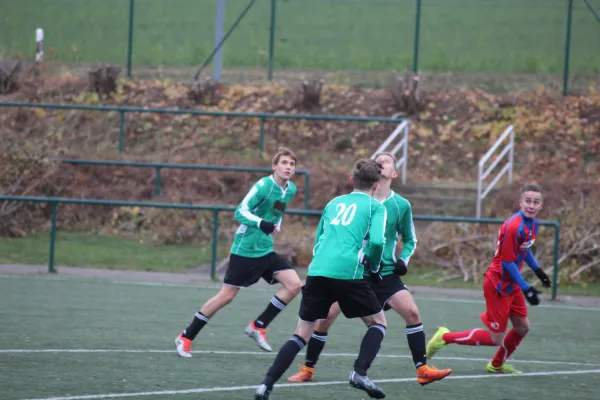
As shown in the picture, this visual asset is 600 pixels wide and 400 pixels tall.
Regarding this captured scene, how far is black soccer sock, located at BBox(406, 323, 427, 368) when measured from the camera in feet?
25.4

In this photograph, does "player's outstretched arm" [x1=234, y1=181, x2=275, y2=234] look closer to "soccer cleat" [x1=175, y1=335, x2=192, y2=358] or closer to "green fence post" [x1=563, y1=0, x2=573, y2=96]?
"soccer cleat" [x1=175, y1=335, x2=192, y2=358]

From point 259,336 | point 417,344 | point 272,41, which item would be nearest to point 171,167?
point 272,41

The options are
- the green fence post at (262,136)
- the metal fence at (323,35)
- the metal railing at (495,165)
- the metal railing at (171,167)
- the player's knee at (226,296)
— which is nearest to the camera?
the player's knee at (226,296)

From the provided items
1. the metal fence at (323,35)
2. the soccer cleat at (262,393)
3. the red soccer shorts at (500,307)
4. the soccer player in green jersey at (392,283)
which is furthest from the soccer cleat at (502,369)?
the metal fence at (323,35)

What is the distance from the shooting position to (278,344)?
9.92 m

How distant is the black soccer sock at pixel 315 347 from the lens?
7945 millimetres

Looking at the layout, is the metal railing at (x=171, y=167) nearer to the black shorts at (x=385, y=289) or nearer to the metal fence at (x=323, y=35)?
the metal fence at (x=323, y=35)

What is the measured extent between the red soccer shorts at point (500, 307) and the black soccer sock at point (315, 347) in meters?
1.49

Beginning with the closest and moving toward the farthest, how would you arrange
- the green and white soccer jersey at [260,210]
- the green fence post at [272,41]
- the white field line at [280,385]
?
1. the white field line at [280,385]
2. the green and white soccer jersey at [260,210]
3. the green fence post at [272,41]

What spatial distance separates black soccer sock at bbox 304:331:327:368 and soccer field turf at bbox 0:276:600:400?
0.19 meters

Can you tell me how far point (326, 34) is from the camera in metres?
27.3

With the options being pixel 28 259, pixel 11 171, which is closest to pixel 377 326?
pixel 28 259

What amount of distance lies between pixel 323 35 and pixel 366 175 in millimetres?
20594

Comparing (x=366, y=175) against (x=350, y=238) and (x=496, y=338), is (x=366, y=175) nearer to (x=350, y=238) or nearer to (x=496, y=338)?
(x=350, y=238)
